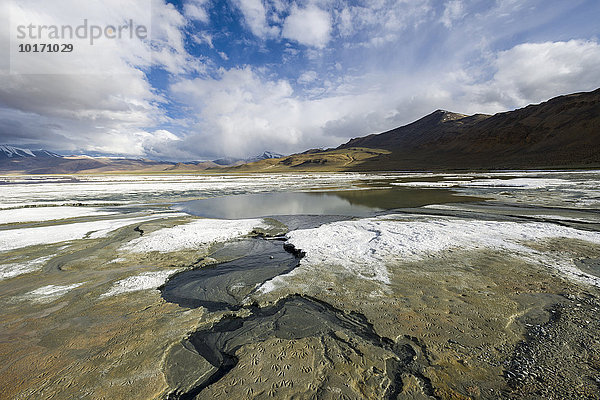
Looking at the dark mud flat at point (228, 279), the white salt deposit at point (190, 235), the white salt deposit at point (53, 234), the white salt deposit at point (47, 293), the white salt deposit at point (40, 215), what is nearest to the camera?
the white salt deposit at point (47, 293)

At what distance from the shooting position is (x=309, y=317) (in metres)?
4.84

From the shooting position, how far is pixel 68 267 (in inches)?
293

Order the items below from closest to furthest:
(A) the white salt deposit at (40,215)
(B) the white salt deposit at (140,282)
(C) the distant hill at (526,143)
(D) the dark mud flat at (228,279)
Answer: (D) the dark mud flat at (228,279) → (B) the white salt deposit at (140,282) → (A) the white salt deposit at (40,215) → (C) the distant hill at (526,143)

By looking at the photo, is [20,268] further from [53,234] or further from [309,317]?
[309,317]

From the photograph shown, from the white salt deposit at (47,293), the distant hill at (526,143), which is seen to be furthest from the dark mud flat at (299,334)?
the distant hill at (526,143)

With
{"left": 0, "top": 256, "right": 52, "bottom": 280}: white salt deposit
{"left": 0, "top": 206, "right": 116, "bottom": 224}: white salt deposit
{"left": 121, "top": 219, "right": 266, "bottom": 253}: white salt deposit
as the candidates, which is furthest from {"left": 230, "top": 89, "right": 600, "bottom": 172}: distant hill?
{"left": 0, "top": 206, "right": 116, "bottom": 224}: white salt deposit

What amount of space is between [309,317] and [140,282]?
4530 millimetres

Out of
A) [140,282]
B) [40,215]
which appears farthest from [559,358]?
[40,215]

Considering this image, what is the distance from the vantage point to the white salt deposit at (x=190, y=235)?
920cm

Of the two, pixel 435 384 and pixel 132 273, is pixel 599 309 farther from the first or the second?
pixel 132 273

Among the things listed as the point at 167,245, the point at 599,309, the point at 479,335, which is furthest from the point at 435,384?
the point at 167,245

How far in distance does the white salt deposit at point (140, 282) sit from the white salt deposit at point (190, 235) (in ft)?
6.96

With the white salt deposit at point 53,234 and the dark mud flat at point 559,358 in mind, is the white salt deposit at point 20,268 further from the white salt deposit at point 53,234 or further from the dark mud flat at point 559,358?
the dark mud flat at point 559,358

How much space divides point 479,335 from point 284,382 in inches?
128
